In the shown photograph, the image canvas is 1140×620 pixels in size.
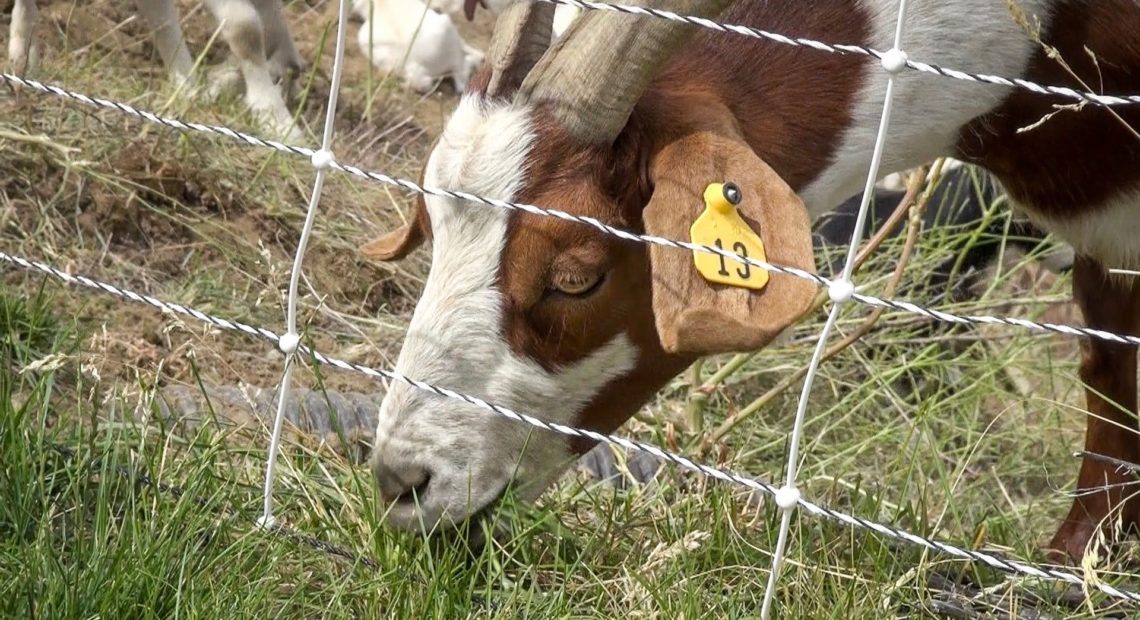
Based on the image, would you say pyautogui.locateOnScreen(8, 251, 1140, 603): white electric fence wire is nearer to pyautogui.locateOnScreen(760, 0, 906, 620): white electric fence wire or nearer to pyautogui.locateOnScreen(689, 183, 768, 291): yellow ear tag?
pyautogui.locateOnScreen(760, 0, 906, 620): white electric fence wire

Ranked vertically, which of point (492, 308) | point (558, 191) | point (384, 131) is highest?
point (558, 191)

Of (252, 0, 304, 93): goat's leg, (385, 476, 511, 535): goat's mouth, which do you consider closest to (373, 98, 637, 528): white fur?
(385, 476, 511, 535): goat's mouth

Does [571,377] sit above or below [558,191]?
below

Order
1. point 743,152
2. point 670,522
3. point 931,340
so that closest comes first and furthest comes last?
point 743,152 < point 670,522 < point 931,340

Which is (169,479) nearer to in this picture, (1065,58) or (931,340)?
(1065,58)

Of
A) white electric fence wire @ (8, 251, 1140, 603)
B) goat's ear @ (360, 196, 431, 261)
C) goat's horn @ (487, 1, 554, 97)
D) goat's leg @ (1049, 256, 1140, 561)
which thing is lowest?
goat's leg @ (1049, 256, 1140, 561)

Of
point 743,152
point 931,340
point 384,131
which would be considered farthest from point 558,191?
point 384,131

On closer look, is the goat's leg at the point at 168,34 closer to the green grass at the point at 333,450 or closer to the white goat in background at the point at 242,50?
the white goat in background at the point at 242,50

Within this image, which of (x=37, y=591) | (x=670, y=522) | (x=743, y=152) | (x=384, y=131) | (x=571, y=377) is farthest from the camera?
(x=384, y=131)

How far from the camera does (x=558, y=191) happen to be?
270cm

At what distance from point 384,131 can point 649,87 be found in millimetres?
2744

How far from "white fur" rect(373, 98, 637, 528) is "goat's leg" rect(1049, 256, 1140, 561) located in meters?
1.34

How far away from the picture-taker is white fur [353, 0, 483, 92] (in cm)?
614

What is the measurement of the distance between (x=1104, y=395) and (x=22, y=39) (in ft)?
10.5
